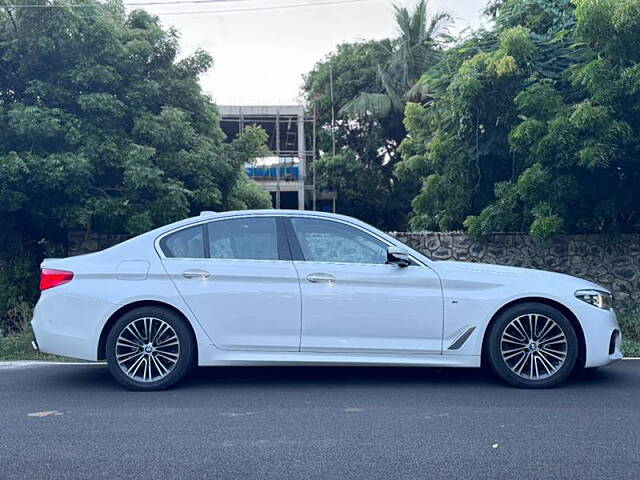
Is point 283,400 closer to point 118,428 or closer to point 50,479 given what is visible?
point 118,428

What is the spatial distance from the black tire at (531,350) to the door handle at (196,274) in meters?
2.51

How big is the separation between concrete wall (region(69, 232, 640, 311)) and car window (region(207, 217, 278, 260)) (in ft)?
18.5

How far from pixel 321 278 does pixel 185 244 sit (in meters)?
1.28

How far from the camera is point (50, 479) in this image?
3951mm

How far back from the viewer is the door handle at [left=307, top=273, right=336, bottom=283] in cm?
605

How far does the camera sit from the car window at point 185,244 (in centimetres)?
626

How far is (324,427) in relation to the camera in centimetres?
491

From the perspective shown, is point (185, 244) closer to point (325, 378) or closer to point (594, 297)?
point (325, 378)

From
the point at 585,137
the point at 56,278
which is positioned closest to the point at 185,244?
the point at 56,278

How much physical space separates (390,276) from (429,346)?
26.8 inches

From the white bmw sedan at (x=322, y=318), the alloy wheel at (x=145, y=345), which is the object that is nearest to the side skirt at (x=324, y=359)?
the white bmw sedan at (x=322, y=318)

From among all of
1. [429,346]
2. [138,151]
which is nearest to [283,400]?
[429,346]

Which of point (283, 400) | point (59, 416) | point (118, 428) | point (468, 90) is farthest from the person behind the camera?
point (468, 90)

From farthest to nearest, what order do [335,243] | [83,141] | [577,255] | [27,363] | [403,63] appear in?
1. [403,63]
2. [577,255]
3. [83,141]
4. [27,363]
5. [335,243]
